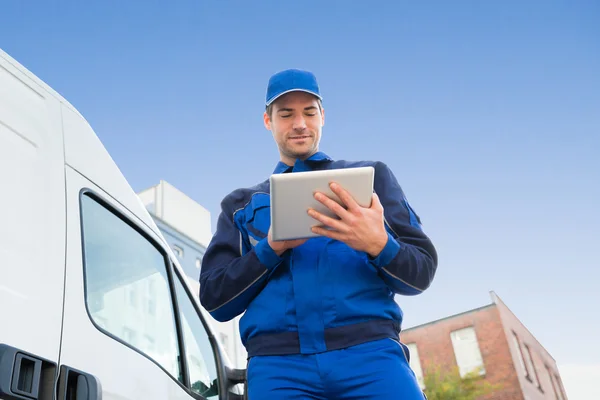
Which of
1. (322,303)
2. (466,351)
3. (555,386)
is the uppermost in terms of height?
(466,351)

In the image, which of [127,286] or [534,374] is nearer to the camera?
[127,286]

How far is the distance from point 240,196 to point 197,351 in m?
1.27

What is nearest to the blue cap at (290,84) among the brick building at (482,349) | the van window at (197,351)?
the van window at (197,351)

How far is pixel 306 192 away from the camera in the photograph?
6.51ft

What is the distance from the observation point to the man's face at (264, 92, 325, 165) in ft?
8.23

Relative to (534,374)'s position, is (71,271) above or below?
below

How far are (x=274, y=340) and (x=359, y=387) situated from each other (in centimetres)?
30

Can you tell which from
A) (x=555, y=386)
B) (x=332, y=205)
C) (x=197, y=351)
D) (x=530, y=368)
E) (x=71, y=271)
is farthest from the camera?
(x=555, y=386)

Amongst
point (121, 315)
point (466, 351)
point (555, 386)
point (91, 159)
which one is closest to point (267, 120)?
point (91, 159)

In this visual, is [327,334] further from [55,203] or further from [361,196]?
[55,203]

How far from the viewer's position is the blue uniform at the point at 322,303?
197 centimetres

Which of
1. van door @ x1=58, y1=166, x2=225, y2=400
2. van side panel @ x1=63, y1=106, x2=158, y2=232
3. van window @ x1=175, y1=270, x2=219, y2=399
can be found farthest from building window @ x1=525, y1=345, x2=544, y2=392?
van side panel @ x1=63, y1=106, x2=158, y2=232

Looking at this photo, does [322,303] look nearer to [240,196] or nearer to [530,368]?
[240,196]

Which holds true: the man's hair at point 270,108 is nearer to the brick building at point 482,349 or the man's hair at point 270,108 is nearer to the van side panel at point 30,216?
the van side panel at point 30,216
